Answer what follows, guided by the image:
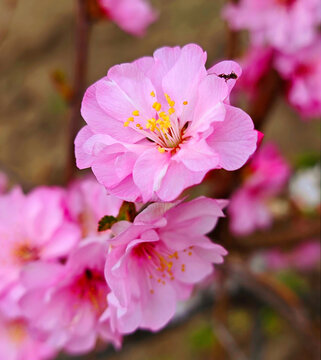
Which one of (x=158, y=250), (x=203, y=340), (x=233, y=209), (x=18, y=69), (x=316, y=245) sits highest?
(x=158, y=250)

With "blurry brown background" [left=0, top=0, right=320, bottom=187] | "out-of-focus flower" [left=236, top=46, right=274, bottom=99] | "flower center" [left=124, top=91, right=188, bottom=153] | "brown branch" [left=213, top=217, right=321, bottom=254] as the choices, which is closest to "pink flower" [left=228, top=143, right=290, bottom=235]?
"brown branch" [left=213, top=217, right=321, bottom=254]

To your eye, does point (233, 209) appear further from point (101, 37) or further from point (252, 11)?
point (101, 37)

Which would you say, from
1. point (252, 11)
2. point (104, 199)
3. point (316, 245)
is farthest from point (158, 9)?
point (104, 199)

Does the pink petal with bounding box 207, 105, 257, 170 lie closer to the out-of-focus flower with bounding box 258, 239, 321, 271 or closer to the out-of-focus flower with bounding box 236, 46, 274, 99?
the out-of-focus flower with bounding box 236, 46, 274, 99

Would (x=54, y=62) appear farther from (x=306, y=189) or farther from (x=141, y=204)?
(x=141, y=204)

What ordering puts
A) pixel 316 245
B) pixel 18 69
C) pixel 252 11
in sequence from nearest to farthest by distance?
1. pixel 252 11
2. pixel 316 245
3. pixel 18 69

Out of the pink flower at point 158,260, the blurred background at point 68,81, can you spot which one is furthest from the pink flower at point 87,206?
the blurred background at point 68,81

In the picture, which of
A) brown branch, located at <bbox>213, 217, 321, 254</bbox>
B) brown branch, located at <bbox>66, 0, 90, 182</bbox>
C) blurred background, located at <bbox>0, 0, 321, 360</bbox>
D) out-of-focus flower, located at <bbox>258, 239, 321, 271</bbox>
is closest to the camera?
brown branch, located at <bbox>66, 0, 90, 182</bbox>
